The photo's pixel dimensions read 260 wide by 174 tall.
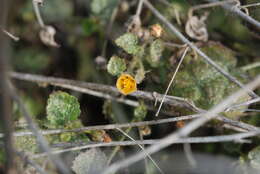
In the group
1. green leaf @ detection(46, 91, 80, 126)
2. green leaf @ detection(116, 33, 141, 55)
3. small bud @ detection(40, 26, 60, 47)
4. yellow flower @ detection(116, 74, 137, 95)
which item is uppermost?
small bud @ detection(40, 26, 60, 47)

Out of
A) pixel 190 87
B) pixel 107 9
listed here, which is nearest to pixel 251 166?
pixel 190 87

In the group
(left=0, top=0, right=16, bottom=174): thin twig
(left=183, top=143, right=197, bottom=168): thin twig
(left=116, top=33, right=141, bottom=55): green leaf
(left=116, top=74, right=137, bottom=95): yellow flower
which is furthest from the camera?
(left=183, top=143, right=197, bottom=168): thin twig

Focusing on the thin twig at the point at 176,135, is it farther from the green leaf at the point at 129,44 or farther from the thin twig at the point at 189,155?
the thin twig at the point at 189,155

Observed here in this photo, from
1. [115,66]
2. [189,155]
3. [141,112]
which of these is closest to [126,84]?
[115,66]

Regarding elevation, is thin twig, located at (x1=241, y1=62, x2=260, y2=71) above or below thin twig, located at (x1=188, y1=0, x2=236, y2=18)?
below

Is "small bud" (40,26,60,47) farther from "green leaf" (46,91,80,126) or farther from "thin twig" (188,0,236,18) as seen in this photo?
"thin twig" (188,0,236,18)

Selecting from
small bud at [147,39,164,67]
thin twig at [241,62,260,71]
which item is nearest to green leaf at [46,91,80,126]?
small bud at [147,39,164,67]

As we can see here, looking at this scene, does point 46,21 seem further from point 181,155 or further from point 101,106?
point 181,155
